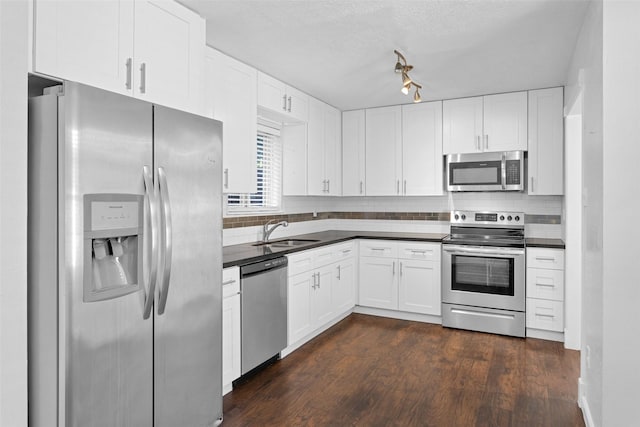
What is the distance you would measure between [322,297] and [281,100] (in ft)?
6.26

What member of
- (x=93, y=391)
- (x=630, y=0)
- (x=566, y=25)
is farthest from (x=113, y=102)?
(x=566, y=25)

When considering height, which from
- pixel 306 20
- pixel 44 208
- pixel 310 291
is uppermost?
pixel 306 20

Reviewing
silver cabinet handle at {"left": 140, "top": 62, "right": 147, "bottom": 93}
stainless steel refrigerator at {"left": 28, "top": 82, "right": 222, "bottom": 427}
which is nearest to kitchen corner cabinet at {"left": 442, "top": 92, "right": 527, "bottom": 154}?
stainless steel refrigerator at {"left": 28, "top": 82, "right": 222, "bottom": 427}

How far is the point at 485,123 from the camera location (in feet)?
14.6

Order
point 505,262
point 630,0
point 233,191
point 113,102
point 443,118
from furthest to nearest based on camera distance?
1. point 443,118
2. point 505,262
3. point 233,191
4. point 630,0
5. point 113,102

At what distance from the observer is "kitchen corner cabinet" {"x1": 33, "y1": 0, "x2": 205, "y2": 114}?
5.64ft

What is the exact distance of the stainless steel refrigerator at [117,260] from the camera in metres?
1.54

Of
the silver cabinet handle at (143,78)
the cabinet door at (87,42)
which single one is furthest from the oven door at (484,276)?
the cabinet door at (87,42)

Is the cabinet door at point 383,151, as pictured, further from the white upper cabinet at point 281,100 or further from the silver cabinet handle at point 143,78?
the silver cabinet handle at point 143,78

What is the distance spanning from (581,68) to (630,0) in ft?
2.76

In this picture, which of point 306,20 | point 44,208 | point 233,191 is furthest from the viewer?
point 233,191

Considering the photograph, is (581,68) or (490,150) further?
(490,150)

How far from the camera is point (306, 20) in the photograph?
263cm

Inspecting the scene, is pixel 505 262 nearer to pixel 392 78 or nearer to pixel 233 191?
pixel 392 78
